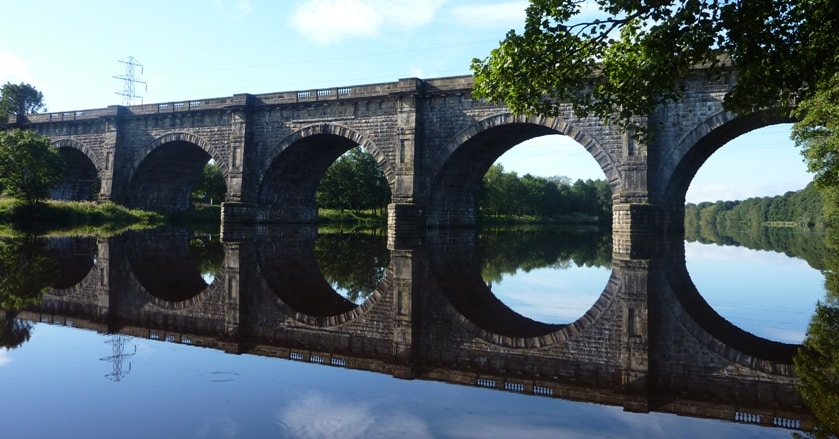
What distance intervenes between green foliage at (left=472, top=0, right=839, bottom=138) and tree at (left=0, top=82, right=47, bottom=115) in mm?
91927

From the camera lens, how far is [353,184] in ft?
237

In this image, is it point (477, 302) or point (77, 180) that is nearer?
point (477, 302)

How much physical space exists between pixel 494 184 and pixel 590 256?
2391 inches

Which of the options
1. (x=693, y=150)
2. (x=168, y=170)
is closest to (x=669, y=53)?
(x=693, y=150)

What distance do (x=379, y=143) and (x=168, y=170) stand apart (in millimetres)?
23353

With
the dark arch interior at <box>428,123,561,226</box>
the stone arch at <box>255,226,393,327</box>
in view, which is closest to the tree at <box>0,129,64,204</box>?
the dark arch interior at <box>428,123,561,226</box>

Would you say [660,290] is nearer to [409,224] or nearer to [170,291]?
[170,291]

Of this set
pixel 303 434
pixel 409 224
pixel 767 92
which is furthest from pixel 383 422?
pixel 409 224

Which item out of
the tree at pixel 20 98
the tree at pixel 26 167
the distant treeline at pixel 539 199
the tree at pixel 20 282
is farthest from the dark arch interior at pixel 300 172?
the tree at pixel 20 98

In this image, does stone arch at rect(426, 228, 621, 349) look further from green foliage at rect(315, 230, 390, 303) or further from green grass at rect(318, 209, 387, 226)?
green grass at rect(318, 209, 387, 226)

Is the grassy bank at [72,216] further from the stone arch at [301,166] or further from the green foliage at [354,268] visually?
the green foliage at [354,268]

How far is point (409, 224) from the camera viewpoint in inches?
1314

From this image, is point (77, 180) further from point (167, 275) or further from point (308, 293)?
point (308, 293)

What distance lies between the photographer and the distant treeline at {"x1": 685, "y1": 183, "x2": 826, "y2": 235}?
110625 millimetres
